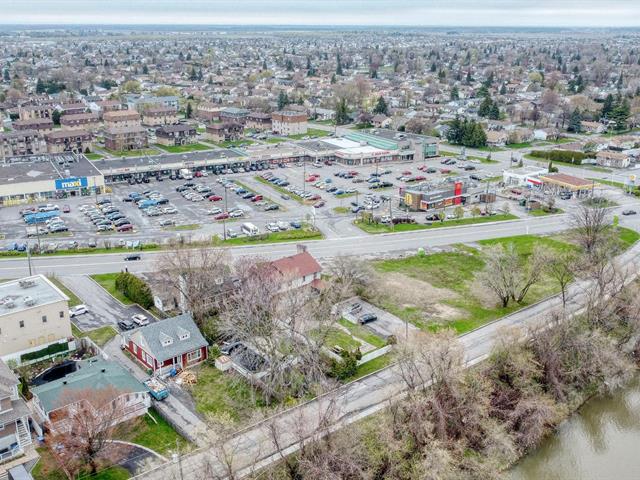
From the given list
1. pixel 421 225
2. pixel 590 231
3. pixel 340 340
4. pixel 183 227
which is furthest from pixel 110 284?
pixel 590 231

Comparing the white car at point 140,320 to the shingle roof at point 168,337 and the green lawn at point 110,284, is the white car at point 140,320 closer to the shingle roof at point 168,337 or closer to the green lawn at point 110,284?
the shingle roof at point 168,337

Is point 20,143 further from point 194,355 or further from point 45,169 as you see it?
point 194,355

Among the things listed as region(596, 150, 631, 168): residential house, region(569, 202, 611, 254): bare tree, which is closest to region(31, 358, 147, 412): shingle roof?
region(569, 202, 611, 254): bare tree

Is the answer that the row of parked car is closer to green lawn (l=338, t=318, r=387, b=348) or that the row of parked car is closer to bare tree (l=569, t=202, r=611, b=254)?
green lawn (l=338, t=318, r=387, b=348)

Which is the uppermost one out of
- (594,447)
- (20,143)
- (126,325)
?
(20,143)

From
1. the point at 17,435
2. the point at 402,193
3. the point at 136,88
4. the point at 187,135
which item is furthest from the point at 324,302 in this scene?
the point at 136,88

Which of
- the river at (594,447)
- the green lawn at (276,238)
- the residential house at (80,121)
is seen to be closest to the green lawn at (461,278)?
the green lawn at (276,238)

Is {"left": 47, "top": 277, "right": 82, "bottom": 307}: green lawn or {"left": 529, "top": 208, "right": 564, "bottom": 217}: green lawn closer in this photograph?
{"left": 47, "top": 277, "right": 82, "bottom": 307}: green lawn
